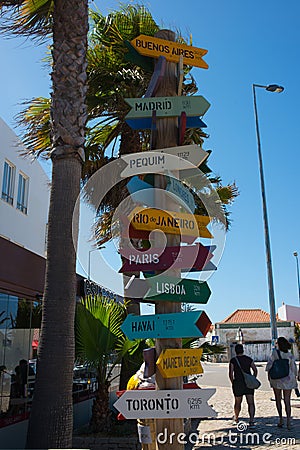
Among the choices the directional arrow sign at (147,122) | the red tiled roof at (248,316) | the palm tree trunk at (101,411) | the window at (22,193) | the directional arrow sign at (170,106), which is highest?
the window at (22,193)

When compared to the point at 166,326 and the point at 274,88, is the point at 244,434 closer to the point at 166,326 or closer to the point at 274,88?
the point at 166,326

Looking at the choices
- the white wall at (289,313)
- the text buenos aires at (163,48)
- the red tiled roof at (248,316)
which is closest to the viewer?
the text buenos aires at (163,48)

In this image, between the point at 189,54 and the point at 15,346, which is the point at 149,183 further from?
the point at 15,346

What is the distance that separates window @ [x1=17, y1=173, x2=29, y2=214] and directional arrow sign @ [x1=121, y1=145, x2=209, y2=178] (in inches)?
668

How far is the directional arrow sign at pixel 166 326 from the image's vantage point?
146 inches

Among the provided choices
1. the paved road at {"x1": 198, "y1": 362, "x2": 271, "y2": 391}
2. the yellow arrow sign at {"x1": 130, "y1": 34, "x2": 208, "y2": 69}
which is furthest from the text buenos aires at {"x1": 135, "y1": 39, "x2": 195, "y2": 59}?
the paved road at {"x1": 198, "y1": 362, "x2": 271, "y2": 391}

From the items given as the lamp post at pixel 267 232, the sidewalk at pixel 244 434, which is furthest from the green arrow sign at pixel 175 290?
the lamp post at pixel 267 232

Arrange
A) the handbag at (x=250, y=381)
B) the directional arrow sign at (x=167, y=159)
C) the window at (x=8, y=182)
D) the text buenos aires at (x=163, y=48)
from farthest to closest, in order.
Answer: the window at (x=8, y=182) → the handbag at (x=250, y=381) → the text buenos aires at (x=163, y=48) → the directional arrow sign at (x=167, y=159)

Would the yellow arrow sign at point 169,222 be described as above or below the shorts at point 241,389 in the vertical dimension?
above

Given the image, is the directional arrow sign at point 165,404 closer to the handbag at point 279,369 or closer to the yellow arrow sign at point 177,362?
the yellow arrow sign at point 177,362

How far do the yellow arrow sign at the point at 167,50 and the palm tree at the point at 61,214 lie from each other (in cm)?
275

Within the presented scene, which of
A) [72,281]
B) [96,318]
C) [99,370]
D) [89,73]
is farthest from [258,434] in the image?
[89,73]

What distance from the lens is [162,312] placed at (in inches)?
155

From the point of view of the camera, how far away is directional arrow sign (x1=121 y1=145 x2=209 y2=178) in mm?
4121
